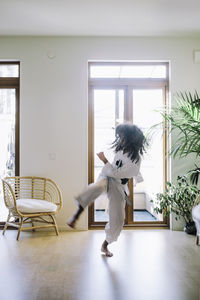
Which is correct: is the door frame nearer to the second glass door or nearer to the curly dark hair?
the second glass door

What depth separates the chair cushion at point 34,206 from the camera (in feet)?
12.0

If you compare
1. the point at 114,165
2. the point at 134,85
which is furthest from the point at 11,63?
the point at 114,165

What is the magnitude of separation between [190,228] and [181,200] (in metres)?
0.42

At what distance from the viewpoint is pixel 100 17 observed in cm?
369

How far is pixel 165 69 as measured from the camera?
4.45m

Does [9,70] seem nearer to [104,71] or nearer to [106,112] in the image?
[104,71]

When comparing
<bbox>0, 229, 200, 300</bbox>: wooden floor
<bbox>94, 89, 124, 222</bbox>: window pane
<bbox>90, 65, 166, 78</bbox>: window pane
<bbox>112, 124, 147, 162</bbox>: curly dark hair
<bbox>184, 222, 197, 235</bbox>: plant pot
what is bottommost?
<bbox>0, 229, 200, 300</bbox>: wooden floor

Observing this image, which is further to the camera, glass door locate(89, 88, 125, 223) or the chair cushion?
glass door locate(89, 88, 125, 223)

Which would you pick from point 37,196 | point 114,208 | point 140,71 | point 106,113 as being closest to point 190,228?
point 114,208

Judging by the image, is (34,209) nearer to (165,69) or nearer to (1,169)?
(1,169)

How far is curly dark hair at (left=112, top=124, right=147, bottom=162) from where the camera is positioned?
2883 mm

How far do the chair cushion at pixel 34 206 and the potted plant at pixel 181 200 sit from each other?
1450 mm

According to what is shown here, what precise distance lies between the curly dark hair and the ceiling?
5.01ft

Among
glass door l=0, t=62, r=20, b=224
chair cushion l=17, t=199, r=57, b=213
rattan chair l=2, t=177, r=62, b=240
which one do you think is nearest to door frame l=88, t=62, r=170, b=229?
rattan chair l=2, t=177, r=62, b=240
